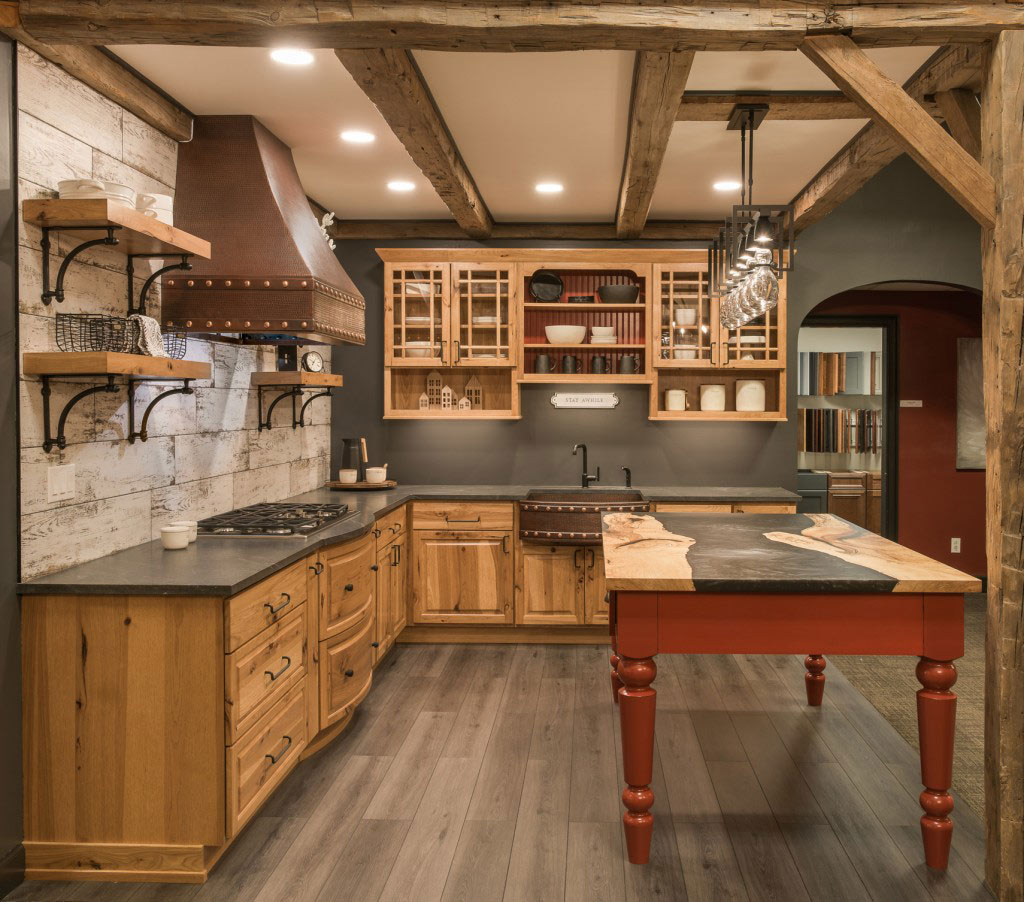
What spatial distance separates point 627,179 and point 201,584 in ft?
9.11

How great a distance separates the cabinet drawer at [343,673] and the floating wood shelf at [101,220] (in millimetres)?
1642

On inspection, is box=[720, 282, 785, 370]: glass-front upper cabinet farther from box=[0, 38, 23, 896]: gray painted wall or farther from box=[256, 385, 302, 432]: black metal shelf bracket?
box=[0, 38, 23, 896]: gray painted wall

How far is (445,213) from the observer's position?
5109mm

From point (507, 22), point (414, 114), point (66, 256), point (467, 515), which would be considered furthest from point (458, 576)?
point (507, 22)

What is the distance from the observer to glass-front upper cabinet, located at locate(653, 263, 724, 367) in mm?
4984

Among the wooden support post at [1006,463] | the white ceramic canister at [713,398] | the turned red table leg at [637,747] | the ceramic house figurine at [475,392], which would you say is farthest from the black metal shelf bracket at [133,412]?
the white ceramic canister at [713,398]

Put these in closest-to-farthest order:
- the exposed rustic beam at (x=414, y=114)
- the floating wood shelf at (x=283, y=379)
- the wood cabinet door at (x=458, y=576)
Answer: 1. the exposed rustic beam at (x=414, y=114)
2. the floating wood shelf at (x=283, y=379)
3. the wood cabinet door at (x=458, y=576)

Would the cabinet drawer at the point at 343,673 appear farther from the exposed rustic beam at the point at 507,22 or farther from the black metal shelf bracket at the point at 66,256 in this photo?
the exposed rustic beam at the point at 507,22

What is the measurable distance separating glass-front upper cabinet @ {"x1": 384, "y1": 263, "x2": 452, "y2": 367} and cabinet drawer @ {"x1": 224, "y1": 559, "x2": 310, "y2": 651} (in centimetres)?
235

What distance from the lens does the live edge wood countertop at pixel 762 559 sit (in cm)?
236

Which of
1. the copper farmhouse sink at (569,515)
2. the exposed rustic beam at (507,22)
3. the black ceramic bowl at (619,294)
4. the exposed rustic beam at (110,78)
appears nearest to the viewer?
the exposed rustic beam at (507,22)

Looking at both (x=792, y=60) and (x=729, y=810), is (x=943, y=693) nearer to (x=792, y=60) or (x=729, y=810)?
(x=729, y=810)

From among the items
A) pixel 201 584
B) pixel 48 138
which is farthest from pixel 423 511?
pixel 48 138

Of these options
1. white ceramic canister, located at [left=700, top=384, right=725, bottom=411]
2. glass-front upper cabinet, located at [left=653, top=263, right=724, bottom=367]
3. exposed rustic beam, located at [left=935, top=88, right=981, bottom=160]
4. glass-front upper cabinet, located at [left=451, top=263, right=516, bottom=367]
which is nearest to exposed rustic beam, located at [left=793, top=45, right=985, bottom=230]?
exposed rustic beam, located at [left=935, top=88, right=981, bottom=160]
